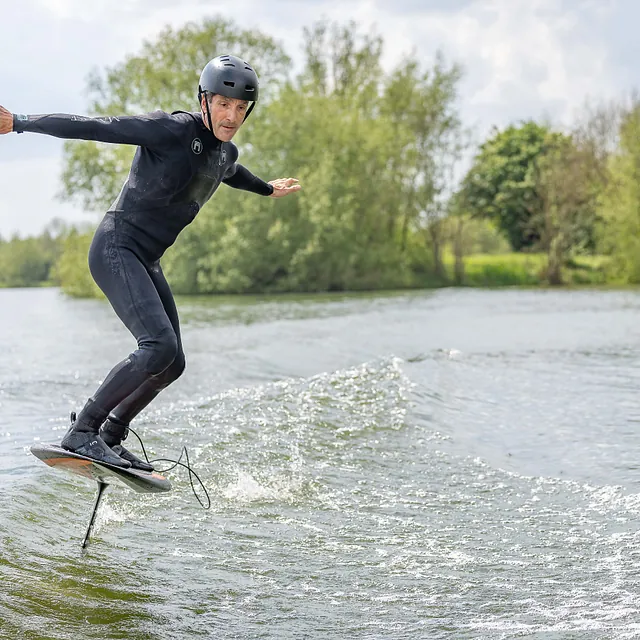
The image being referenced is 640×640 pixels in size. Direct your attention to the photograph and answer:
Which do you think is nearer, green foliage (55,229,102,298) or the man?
the man

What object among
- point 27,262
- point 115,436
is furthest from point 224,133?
point 27,262

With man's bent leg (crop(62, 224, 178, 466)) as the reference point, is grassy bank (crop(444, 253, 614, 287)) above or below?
above

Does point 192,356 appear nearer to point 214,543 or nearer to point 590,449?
point 590,449

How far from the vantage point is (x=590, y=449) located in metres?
9.56

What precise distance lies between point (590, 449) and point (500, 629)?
5.02 m

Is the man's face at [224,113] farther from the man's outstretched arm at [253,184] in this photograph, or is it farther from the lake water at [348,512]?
the lake water at [348,512]

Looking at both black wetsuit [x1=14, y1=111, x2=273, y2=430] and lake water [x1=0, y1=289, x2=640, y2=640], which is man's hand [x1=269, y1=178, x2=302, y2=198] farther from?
lake water [x1=0, y1=289, x2=640, y2=640]

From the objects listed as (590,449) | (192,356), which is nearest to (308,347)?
(192,356)

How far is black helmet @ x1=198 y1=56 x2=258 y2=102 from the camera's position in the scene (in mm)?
6023

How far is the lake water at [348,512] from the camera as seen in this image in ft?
16.9

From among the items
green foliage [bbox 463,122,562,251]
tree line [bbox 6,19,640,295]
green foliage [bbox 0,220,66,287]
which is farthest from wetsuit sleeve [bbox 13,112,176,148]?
green foliage [bbox 0,220,66,287]

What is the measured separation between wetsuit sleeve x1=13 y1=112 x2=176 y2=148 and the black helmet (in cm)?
41

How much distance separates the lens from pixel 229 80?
6020 mm

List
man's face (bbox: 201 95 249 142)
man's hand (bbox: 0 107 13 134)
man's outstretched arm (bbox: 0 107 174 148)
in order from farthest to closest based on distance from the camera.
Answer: man's face (bbox: 201 95 249 142)
man's outstretched arm (bbox: 0 107 174 148)
man's hand (bbox: 0 107 13 134)
